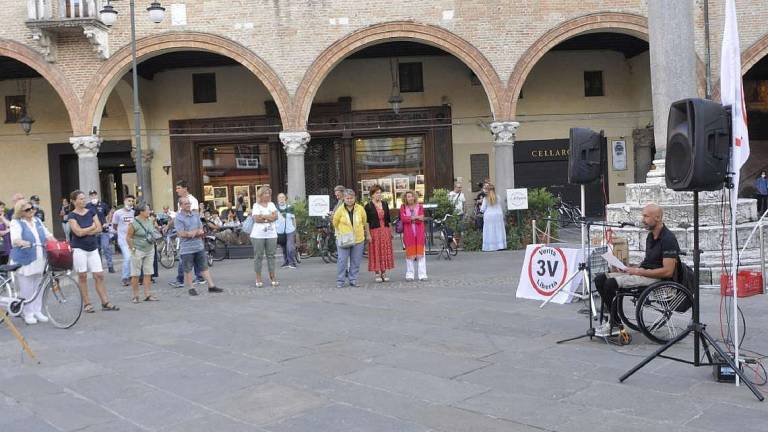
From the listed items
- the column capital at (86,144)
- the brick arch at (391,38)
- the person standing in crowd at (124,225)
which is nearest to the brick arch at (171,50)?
the column capital at (86,144)

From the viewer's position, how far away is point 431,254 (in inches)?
615

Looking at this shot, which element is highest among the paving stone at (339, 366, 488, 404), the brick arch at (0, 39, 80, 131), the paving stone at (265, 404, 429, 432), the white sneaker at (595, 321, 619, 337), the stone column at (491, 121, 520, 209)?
the brick arch at (0, 39, 80, 131)

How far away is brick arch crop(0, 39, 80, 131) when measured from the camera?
18.3 metres

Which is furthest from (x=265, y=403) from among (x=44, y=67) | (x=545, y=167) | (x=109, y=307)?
(x=545, y=167)

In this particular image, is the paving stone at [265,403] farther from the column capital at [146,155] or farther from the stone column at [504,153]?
the column capital at [146,155]

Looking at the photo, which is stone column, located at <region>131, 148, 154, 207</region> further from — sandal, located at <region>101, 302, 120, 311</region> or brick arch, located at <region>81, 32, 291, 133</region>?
sandal, located at <region>101, 302, 120, 311</region>

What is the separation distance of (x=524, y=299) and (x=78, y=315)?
567cm

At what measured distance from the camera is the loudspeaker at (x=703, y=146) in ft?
15.9

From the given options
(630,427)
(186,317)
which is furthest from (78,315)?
(630,427)

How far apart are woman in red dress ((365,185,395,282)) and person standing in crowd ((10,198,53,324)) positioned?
4936 millimetres

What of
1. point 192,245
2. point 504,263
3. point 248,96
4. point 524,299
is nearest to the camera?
point 524,299

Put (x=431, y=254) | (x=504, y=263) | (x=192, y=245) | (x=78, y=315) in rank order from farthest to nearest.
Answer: (x=431, y=254)
(x=504, y=263)
(x=192, y=245)
(x=78, y=315)

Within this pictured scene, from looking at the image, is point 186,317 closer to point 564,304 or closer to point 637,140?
point 564,304

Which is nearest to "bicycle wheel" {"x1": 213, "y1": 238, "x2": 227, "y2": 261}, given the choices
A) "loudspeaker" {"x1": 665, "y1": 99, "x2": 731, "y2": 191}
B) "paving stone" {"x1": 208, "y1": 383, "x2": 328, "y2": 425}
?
"paving stone" {"x1": 208, "y1": 383, "x2": 328, "y2": 425}
